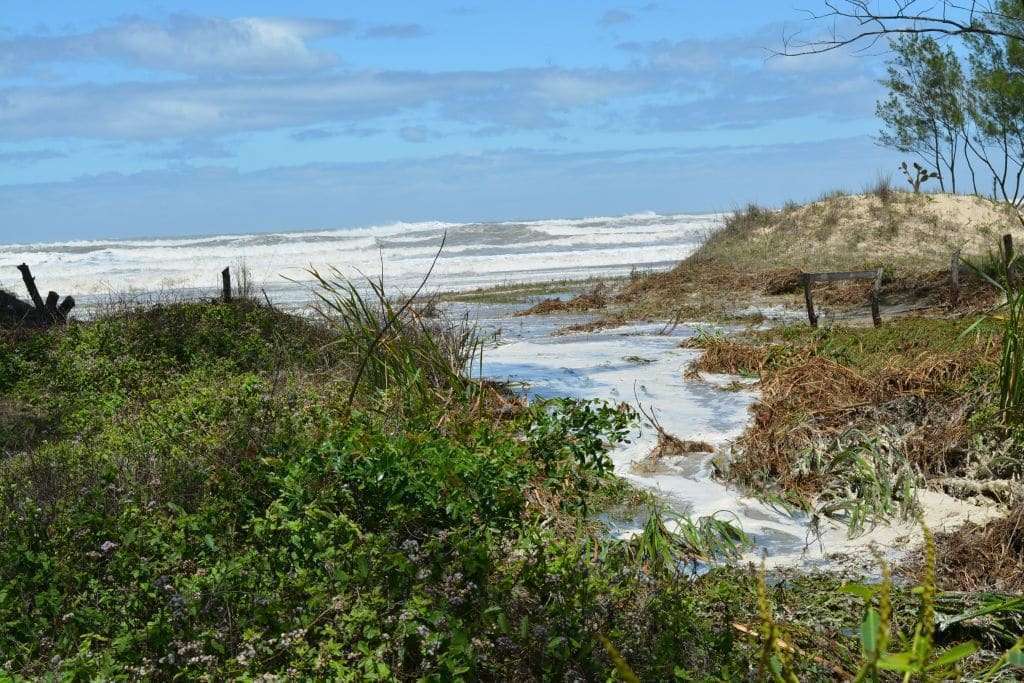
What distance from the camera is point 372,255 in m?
49.8

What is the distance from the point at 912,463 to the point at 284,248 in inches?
1934

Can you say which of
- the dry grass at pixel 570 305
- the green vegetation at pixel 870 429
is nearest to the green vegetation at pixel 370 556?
the green vegetation at pixel 870 429

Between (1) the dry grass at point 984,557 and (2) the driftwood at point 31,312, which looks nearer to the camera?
(1) the dry grass at point 984,557

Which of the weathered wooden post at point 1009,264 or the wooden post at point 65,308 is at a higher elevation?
the wooden post at point 65,308

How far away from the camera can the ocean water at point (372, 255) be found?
3725 centimetres

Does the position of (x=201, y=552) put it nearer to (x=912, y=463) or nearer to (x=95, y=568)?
(x=95, y=568)

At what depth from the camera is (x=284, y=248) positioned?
53.3 metres

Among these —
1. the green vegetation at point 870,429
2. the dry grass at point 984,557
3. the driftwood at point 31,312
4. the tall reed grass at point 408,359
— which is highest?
the driftwood at point 31,312

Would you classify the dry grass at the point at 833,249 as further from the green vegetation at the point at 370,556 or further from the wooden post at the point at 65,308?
the green vegetation at the point at 370,556

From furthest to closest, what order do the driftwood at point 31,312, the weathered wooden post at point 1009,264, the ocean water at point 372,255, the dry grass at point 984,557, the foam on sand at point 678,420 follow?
1. the ocean water at point 372,255
2. the driftwood at point 31,312
3. the weathered wooden post at point 1009,264
4. the foam on sand at point 678,420
5. the dry grass at point 984,557

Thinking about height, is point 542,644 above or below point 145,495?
below

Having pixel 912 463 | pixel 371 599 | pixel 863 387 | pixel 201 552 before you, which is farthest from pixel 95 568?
pixel 863 387

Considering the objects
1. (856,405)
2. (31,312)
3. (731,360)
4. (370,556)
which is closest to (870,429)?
(856,405)

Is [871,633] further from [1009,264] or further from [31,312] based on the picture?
[31,312]
